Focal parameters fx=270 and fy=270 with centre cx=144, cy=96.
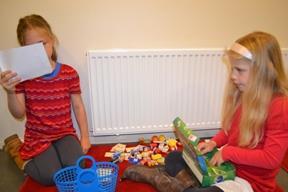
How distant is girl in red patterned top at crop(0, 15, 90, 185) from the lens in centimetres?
121

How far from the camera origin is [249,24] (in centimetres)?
152

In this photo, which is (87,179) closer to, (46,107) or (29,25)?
(46,107)

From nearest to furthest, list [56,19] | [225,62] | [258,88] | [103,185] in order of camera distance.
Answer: [258,88], [103,185], [56,19], [225,62]

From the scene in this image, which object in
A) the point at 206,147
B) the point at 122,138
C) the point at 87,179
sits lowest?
the point at 122,138

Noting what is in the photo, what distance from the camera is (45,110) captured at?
1.30 m

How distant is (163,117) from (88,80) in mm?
482

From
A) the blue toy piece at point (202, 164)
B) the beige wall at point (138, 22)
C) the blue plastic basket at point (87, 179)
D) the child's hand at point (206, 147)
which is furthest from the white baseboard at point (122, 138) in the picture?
the blue toy piece at point (202, 164)

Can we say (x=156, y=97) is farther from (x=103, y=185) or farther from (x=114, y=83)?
(x=103, y=185)

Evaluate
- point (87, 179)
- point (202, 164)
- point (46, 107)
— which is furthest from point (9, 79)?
point (202, 164)

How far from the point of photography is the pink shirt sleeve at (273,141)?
0.89 m

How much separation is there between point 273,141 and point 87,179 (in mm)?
691

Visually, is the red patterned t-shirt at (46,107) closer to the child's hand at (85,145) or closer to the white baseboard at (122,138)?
the child's hand at (85,145)

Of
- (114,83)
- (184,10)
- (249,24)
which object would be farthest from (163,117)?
(249,24)

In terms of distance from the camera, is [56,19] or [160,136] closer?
[56,19]
